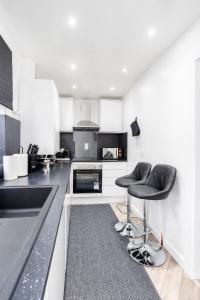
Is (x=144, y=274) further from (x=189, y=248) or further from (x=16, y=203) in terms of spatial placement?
(x=16, y=203)

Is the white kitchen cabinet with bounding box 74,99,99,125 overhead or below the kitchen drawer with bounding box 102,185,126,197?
overhead

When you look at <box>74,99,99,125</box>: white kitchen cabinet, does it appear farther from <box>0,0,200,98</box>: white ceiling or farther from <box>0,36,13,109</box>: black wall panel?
<box>0,36,13,109</box>: black wall panel

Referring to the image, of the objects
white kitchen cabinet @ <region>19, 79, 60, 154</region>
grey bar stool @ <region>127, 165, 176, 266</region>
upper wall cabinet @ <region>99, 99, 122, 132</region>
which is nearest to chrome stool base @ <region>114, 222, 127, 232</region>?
grey bar stool @ <region>127, 165, 176, 266</region>

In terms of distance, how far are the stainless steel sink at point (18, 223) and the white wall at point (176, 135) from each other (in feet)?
4.36

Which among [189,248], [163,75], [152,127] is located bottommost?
[189,248]

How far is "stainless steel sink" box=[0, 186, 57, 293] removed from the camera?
0.58m

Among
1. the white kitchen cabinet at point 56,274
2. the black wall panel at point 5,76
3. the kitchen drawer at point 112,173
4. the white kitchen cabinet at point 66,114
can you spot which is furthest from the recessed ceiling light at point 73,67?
the white kitchen cabinet at point 56,274

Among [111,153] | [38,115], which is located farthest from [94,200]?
[38,115]

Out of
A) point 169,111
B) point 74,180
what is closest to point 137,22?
point 169,111

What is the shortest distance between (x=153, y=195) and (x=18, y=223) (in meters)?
1.29

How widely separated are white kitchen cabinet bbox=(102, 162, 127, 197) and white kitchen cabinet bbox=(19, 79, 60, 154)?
1.55m

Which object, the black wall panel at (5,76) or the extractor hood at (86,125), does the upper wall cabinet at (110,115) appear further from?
the black wall panel at (5,76)

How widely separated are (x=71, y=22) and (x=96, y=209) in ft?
9.66

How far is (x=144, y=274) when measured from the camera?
176cm
